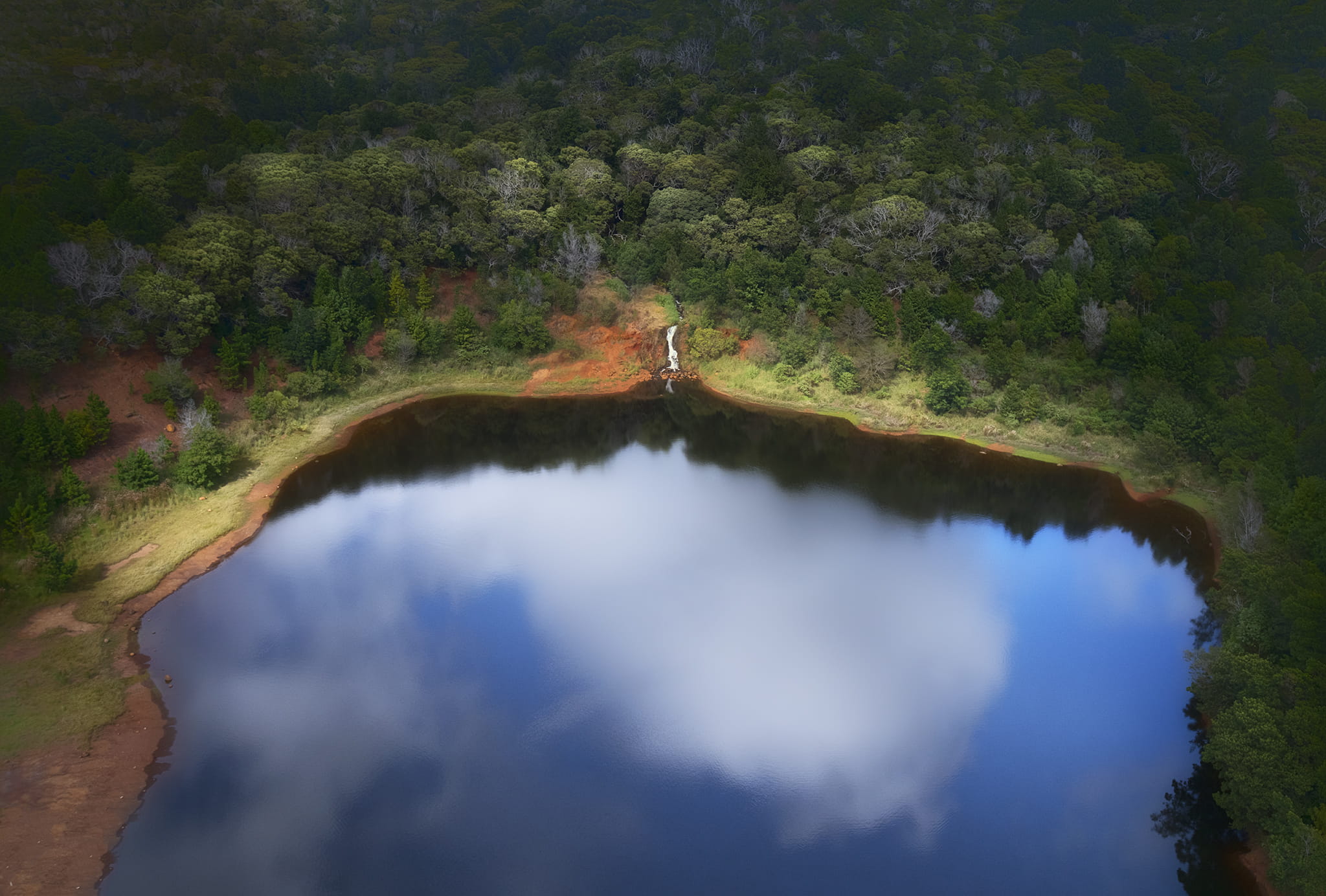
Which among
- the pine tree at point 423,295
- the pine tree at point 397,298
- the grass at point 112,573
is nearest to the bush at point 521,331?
the pine tree at point 423,295

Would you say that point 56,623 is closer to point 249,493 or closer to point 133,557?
point 133,557

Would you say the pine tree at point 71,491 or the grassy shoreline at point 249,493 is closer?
the grassy shoreline at point 249,493

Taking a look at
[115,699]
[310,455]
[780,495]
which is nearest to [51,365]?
[310,455]

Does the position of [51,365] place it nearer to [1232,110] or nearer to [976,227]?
[976,227]

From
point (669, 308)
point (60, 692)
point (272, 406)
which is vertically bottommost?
point (60, 692)

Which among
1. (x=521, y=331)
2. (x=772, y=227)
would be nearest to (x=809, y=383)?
(x=772, y=227)

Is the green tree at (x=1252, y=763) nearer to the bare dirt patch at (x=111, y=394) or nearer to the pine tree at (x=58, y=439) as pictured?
the bare dirt patch at (x=111, y=394)

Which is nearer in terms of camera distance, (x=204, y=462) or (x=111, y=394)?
(x=204, y=462)
